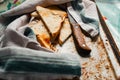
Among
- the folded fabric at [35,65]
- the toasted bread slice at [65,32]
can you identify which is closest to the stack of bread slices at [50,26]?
the toasted bread slice at [65,32]

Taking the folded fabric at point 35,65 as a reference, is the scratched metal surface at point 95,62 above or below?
below

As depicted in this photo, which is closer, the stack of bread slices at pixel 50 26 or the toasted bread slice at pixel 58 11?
the stack of bread slices at pixel 50 26

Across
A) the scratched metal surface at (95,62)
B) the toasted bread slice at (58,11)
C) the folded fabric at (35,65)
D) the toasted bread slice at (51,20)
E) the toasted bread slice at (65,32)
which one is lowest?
the scratched metal surface at (95,62)

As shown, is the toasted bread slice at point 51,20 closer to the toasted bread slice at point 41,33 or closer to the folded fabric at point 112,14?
the toasted bread slice at point 41,33

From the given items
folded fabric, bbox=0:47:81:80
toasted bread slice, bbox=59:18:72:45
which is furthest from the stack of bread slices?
folded fabric, bbox=0:47:81:80

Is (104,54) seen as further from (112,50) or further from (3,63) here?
(3,63)

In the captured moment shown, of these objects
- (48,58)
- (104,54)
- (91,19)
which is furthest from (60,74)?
(91,19)

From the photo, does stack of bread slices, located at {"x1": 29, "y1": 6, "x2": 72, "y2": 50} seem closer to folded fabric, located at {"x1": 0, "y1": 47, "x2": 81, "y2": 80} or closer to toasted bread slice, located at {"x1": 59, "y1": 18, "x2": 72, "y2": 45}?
toasted bread slice, located at {"x1": 59, "y1": 18, "x2": 72, "y2": 45}
